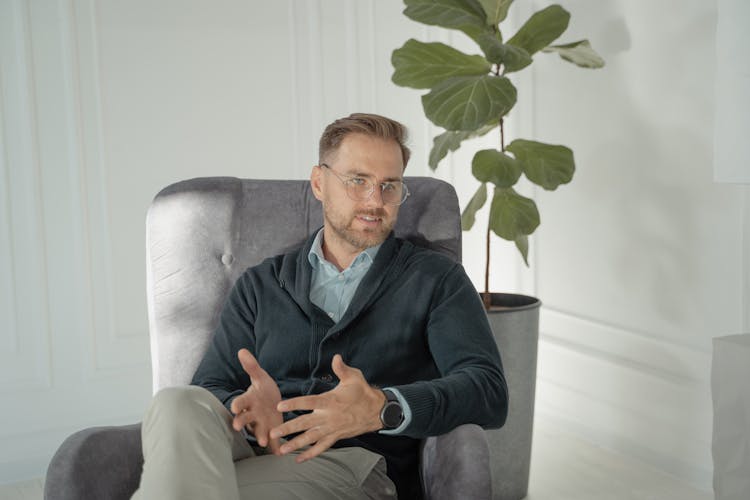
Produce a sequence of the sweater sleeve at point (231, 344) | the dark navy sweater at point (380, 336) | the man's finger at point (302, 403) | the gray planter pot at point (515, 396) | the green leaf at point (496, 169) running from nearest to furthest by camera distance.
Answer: the man's finger at point (302, 403)
the dark navy sweater at point (380, 336)
the sweater sleeve at point (231, 344)
the green leaf at point (496, 169)
the gray planter pot at point (515, 396)

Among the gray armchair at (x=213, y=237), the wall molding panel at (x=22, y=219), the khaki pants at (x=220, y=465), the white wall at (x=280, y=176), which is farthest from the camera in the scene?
the wall molding panel at (x=22, y=219)

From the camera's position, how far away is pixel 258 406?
4.70ft

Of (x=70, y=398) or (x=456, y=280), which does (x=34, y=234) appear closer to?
(x=70, y=398)

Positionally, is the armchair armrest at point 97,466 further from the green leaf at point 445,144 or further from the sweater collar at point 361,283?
the green leaf at point 445,144

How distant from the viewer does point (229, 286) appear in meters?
1.85

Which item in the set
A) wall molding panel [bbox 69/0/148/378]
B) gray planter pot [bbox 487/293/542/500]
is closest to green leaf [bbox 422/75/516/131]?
gray planter pot [bbox 487/293/542/500]

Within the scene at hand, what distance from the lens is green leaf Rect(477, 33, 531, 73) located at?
7.06 feet

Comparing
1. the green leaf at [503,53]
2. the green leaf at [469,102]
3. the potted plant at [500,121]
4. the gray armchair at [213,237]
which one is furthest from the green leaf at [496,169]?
the gray armchair at [213,237]

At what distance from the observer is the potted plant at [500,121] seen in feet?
7.00

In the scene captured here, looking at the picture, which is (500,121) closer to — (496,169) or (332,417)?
(496,169)

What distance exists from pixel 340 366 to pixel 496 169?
3.49 ft

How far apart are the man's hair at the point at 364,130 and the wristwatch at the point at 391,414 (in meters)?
0.63

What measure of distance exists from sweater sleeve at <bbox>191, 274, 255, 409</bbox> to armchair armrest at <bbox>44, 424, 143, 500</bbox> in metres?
0.26

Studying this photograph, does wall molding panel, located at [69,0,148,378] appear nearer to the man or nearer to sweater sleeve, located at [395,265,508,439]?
the man
